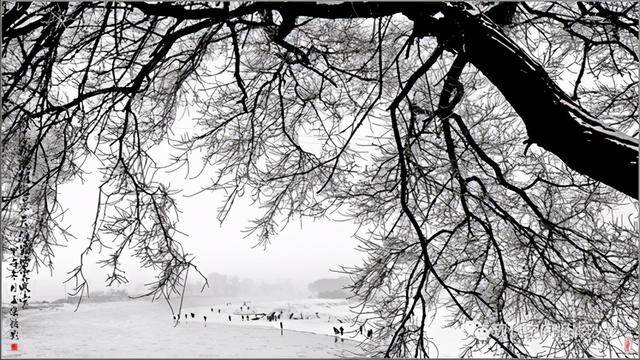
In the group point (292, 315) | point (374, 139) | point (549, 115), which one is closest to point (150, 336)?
point (292, 315)

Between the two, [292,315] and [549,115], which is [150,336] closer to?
[292,315]

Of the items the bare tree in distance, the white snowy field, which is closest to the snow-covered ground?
the white snowy field

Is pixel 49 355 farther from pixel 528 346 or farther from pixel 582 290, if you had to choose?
pixel 582 290

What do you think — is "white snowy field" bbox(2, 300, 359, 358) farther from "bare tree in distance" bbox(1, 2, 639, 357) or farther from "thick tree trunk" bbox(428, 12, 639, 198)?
"thick tree trunk" bbox(428, 12, 639, 198)

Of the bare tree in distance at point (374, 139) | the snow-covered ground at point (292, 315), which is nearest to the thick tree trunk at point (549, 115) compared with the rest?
the bare tree in distance at point (374, 139)

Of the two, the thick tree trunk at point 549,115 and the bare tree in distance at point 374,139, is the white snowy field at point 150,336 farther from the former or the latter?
the thick tree trunk at point 549,115

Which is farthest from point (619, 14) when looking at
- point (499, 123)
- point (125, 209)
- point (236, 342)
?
point (125, 209)
